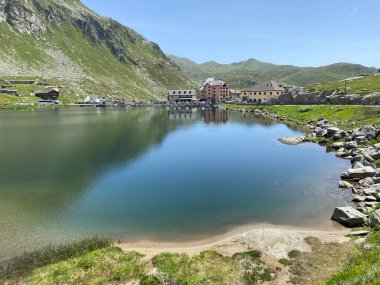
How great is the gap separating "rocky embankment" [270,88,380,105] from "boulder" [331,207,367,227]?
3985 inches

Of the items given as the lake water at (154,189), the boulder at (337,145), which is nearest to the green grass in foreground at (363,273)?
the lake water at (154,189)

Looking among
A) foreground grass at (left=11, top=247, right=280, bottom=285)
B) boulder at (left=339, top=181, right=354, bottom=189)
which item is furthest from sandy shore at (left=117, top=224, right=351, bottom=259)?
boulder at (left=339, top=181, right=354, bottom=189)

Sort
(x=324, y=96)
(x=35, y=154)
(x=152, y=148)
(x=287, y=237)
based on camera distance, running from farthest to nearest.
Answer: (x=324, y=96) < (x=152, y=148) < (x=35, y=154) < (x=287, y=237)

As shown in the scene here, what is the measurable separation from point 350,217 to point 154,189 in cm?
2591

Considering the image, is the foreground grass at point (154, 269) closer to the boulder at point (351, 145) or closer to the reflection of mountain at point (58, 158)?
the reflection of mountain at point (58, 158)

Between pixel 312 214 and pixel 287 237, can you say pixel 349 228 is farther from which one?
pixel 287 237

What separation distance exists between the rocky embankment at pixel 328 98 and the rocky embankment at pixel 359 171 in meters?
43.4

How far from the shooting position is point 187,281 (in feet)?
72.3

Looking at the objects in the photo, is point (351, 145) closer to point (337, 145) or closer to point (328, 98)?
point (337, 145)

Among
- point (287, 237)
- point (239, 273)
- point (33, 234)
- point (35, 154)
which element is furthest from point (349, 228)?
point (35, 154)

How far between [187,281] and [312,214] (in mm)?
20192

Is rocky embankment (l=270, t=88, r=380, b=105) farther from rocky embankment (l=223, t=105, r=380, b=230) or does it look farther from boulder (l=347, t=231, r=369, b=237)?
boulder (l=347, t=231, r=369, b=237)

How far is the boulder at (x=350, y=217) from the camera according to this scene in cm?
3173

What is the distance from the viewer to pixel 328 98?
152 m
